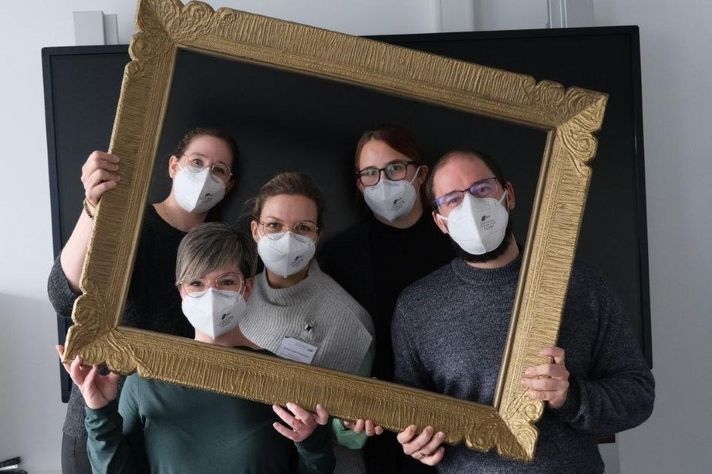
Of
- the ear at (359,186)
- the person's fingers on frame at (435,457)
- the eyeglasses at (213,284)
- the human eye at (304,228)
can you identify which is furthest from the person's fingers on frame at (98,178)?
the person's fingers on frame at (435,457)

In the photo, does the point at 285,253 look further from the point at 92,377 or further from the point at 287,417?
the point at 92,377

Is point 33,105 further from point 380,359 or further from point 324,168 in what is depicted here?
point 380,359

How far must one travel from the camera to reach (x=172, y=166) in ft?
5.13

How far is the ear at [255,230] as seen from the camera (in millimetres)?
1558

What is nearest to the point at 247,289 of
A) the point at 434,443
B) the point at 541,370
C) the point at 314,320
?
the point at 314,320

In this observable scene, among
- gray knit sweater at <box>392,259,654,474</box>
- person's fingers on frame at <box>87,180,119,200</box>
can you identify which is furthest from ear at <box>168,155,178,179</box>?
gray knit sweater at <box>392,259,654,474</box>

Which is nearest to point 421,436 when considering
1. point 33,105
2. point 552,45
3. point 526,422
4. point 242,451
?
point 526,422

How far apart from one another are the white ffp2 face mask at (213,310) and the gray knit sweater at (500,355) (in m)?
0.35

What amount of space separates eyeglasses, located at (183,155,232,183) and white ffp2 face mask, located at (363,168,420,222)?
286 mm

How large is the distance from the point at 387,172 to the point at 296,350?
0.41m

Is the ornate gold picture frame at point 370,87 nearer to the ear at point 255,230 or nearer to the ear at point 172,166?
the ear at point 172,166

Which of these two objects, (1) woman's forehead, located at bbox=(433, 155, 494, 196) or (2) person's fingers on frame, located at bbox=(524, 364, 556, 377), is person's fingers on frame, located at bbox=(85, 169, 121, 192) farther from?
(2) person's fingers on frame, located at bbox=(524, 364, 556, 377)

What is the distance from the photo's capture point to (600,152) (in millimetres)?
2172

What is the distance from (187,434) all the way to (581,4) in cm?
158
